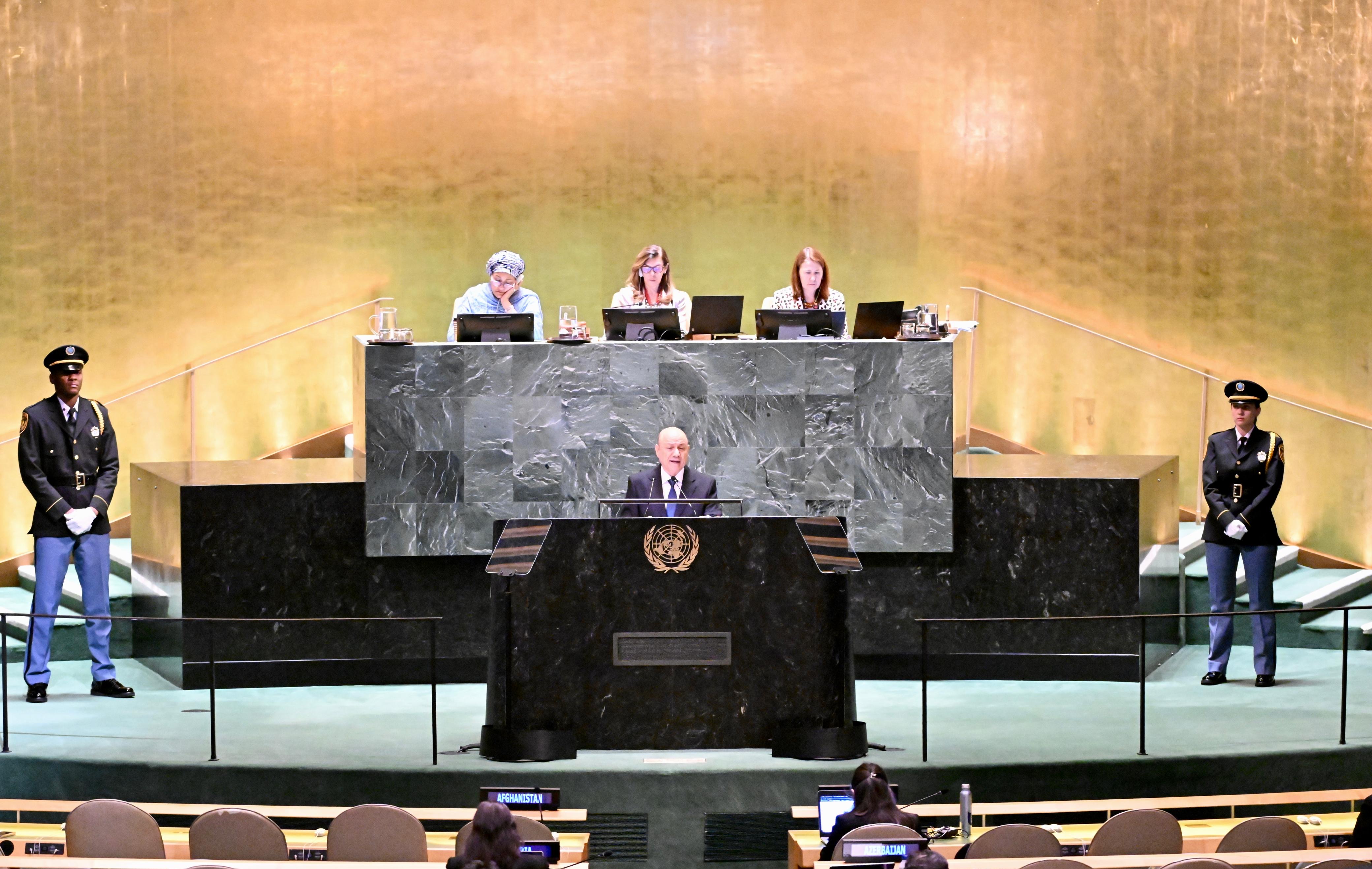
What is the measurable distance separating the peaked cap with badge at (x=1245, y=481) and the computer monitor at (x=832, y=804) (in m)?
3.40

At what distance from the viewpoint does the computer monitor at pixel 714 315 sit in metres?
8.83

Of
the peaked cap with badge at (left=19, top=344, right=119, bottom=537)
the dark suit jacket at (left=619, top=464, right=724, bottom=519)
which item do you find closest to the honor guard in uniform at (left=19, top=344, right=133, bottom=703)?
the peaked cap with badge at (left=19, top=344, right=119, bottom=537)

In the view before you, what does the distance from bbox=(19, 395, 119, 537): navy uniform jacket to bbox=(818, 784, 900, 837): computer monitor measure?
416cm

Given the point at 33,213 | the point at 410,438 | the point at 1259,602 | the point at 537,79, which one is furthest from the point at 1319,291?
the point at 33,213

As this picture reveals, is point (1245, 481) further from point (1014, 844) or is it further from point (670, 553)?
point (1014, 844)

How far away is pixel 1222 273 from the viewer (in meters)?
11.5

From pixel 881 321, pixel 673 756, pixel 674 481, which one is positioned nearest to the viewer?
pixel 673 756

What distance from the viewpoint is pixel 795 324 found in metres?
8.80

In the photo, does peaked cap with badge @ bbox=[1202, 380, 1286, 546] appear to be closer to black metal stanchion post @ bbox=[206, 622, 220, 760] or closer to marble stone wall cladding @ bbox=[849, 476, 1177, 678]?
marble stone wall cladding @ bbox=[849, 476, 1177, 678]

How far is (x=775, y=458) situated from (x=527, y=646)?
195cm

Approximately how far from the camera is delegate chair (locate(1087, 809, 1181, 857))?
232 inches

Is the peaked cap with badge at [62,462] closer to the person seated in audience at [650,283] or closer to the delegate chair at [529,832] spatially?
the person seated in audience at [650,283]

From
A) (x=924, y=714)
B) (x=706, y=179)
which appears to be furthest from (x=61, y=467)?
(x=706, y=179)

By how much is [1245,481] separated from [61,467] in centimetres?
581
